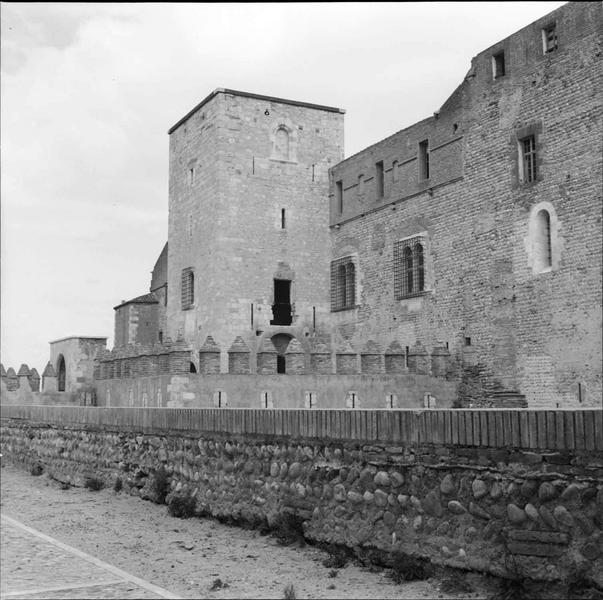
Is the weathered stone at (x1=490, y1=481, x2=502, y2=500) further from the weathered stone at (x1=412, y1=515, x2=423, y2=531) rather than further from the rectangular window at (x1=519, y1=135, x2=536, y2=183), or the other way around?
the rectangular window at (x1=519, y1=135, x2=536, y2=183)

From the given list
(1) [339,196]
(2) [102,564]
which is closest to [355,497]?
(2) [102,564]

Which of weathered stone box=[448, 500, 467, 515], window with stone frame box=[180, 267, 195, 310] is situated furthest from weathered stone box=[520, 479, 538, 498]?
window with stone frame box=[180, 267, 195, 310]

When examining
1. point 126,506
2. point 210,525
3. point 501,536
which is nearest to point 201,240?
point 126,506

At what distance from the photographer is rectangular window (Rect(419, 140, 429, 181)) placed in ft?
77.1

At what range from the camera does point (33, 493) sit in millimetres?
14328

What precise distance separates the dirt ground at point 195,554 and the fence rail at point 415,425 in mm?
1162

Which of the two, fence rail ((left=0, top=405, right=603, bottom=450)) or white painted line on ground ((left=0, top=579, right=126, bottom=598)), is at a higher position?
fence rail ((left=0, top=405, right=603, bottom=450))

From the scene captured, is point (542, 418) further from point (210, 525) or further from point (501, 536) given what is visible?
point (210, 525)

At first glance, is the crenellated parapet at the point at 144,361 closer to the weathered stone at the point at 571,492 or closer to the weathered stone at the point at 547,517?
the weathered stone at the point at 547,517

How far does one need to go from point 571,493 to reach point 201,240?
73.3ft

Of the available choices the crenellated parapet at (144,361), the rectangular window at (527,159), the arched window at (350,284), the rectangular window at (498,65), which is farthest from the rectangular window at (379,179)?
the crenellated parapet at (144,361)

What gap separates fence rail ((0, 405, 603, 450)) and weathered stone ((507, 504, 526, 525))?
1.50 ft

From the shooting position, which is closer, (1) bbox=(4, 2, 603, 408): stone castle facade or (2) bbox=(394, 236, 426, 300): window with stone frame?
(1) bbox=(4, 2, 603, 408): stone castle facade

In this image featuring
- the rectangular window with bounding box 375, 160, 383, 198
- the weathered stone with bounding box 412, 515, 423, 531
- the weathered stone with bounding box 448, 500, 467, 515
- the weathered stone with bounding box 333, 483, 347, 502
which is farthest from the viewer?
the rectangular window with bounding box 375, 160, 383, 198
